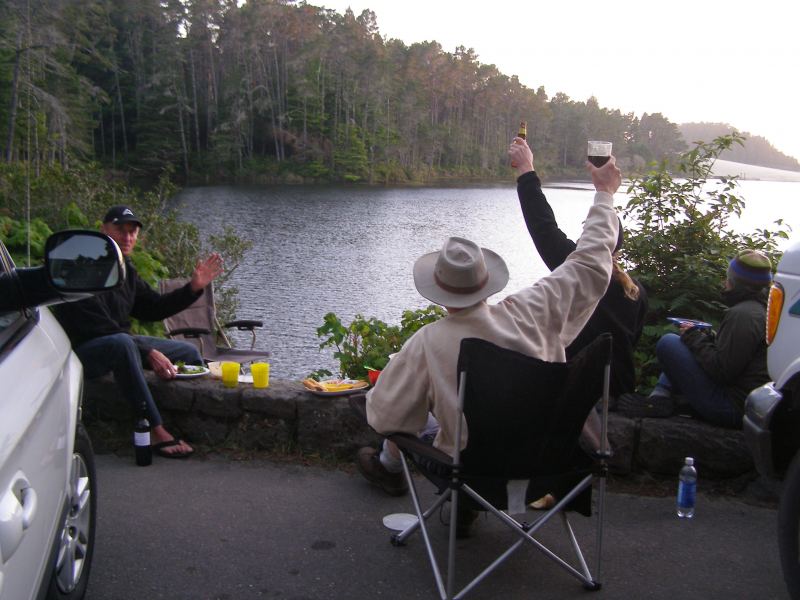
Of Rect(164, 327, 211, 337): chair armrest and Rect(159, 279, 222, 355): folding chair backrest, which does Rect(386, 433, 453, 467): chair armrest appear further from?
Rect(159, 279, 222, 355): folding chair backrest

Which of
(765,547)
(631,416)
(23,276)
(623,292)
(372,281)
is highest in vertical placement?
(23,276)

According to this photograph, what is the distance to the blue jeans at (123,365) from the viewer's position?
467 cm

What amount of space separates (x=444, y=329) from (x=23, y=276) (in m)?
1.50

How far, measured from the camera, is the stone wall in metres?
4.36

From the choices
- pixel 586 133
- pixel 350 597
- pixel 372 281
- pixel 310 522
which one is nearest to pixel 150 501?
pixel 310 522

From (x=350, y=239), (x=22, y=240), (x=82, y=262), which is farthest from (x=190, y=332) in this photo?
(x=350, y=239)

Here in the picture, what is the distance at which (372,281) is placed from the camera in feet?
67.2

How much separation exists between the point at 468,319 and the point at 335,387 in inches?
72.5

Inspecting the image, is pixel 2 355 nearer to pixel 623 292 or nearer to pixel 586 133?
pixel 623 292

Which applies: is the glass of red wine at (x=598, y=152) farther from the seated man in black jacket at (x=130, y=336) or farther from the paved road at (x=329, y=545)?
the seated man in black jacket at (x=130, y=336)

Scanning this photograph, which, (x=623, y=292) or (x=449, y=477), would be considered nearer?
(x=449, y=477)

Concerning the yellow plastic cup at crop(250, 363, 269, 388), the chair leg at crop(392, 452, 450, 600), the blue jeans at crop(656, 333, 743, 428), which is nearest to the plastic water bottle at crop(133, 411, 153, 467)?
the yellow plastic cup at crop(250, 363, 269, 388)

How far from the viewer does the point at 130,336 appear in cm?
492

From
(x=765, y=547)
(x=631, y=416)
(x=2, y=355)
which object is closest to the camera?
(x=2, y=355)
